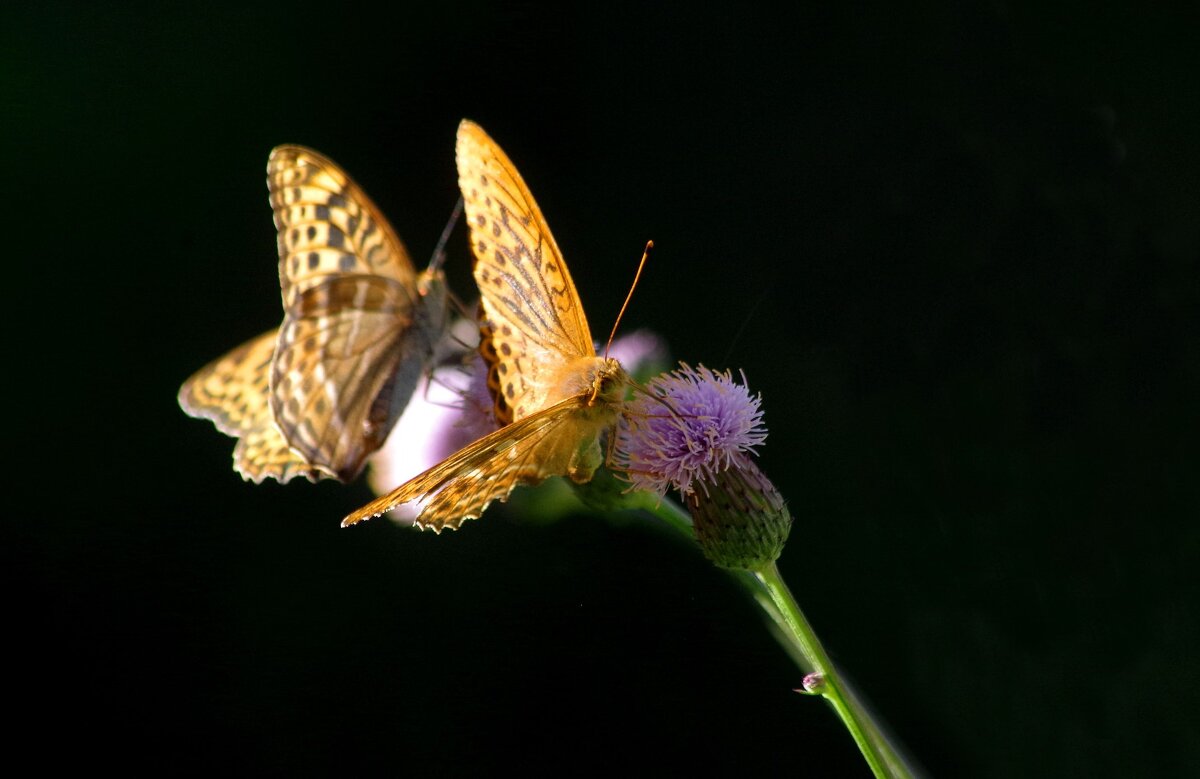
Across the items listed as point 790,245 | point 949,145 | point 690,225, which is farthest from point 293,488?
point 949,145

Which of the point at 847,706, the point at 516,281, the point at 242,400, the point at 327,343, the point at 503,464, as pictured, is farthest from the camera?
the point at 242,400

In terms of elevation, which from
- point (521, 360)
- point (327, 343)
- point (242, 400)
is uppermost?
point (521, 360)

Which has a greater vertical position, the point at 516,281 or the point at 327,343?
the point at 516,281

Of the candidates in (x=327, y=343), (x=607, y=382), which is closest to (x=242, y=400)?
(x=327, y=343)

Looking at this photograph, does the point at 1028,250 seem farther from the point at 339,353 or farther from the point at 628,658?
the point at 339,353

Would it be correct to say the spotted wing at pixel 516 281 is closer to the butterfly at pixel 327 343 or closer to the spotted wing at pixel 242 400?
the butterfly at pixel 327 343

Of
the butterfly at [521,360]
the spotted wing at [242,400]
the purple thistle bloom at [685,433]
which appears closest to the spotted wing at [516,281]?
the butterfly at [521,360]

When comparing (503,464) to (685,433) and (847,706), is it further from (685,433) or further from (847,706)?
(847,706)
